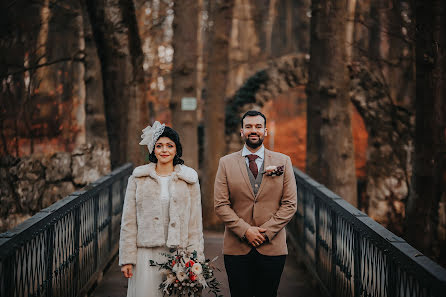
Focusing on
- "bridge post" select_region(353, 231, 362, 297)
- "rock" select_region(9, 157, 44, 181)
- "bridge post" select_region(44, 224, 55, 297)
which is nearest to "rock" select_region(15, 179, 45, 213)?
"rock" select_region(9, 157, 44, 181)

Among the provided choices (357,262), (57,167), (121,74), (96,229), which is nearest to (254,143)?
(357,262)

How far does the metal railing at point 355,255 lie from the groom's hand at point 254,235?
0.99 m

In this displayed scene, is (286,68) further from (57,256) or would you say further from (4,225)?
(57,256)

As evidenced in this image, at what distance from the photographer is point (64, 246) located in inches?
251

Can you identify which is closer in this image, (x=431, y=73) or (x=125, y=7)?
(x=431, y=73)

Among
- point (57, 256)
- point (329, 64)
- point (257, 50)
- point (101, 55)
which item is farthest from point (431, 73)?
point (257, 50)

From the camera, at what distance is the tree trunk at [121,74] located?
11.5 meters

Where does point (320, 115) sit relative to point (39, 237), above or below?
above

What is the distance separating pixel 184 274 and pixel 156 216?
533mm

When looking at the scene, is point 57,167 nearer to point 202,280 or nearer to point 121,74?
point 121,74

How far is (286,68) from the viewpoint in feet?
67.6

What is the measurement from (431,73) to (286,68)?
34.4ft

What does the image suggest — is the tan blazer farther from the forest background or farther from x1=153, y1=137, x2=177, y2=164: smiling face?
the forest background

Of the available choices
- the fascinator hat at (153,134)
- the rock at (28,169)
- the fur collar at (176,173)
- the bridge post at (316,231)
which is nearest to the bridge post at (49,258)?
the fur collar at (176,173)
